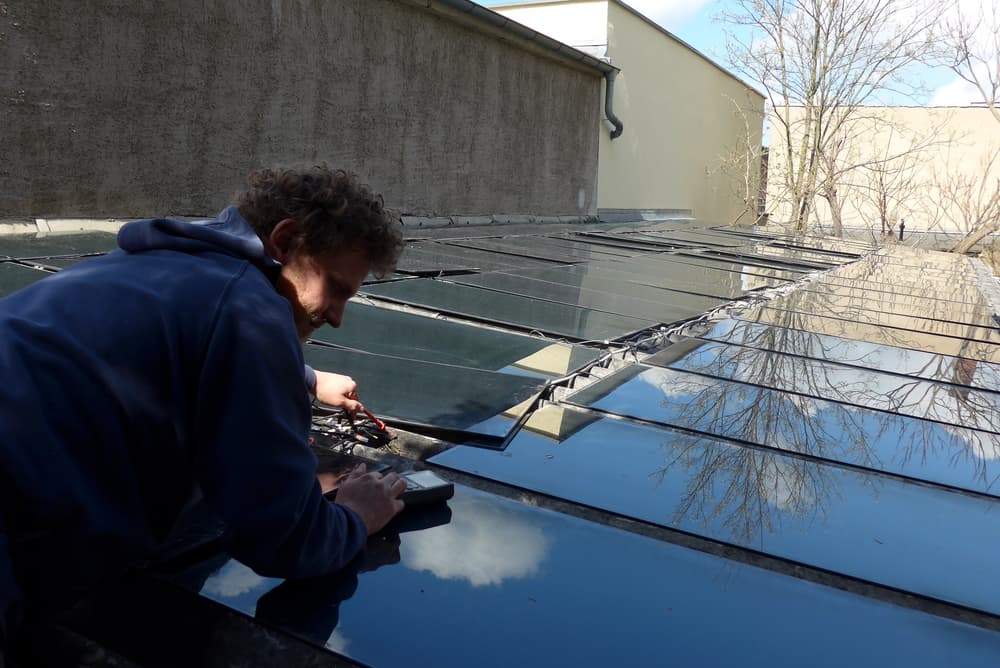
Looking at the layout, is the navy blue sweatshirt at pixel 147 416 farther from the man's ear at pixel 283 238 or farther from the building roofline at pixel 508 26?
the building roofline at pixel 508 26

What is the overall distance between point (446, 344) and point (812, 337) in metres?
1.99

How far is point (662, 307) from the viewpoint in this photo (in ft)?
14.0

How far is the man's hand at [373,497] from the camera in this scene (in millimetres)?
1396

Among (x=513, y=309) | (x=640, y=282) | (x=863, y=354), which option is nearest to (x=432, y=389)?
(x=513, y=309)

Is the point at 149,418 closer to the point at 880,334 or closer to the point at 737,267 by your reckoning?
the point at 880,334

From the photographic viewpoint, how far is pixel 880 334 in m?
4.22

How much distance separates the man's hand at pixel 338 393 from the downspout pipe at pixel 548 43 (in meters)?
6.12

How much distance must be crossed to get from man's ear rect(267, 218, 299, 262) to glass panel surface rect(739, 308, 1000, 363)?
335 centimetres

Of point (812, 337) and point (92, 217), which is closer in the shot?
point (812, 337)

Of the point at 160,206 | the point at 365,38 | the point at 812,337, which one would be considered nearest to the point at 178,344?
the point at 812,337

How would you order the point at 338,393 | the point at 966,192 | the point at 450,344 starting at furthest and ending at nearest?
the point at 966,192, the point at 450,344, the point at 338,393

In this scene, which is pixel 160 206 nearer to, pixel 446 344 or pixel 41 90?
pixel 41 90

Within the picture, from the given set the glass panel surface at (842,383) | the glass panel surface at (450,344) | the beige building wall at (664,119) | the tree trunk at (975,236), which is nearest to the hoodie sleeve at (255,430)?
the glass panel surface at (450,344)

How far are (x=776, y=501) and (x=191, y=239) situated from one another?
1.32 meters
